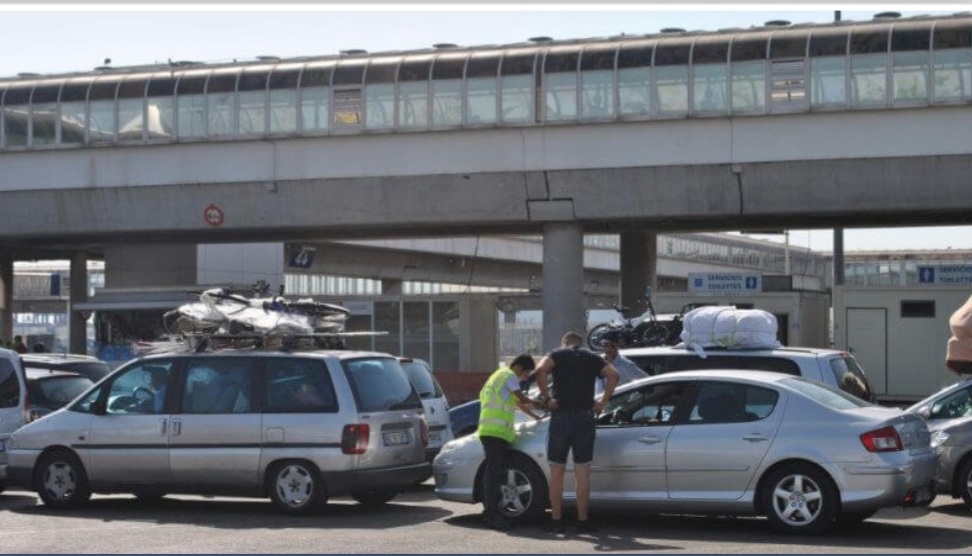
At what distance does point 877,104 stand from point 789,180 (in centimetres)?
269

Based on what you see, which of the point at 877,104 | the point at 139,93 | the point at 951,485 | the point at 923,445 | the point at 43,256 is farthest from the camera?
the point at 43,256

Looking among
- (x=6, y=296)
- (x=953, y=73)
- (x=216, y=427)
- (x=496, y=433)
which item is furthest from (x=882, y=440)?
(x=6, y=296)

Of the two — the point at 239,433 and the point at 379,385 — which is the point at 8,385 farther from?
the point at 379,385

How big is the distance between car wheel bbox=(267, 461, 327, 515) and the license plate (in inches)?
28.2

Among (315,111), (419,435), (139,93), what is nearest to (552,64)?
(315,111)

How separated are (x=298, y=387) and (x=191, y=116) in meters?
27.1

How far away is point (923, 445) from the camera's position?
12.0 meters

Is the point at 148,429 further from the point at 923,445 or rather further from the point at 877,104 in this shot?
the point at 877,104

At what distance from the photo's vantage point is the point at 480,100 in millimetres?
A: 36906

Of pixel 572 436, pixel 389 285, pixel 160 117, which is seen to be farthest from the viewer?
pixel 389 285

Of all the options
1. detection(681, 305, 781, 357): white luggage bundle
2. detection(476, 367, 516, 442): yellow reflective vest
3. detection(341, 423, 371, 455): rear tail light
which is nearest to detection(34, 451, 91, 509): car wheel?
detection(341, 423, 371, 455): rear tail light

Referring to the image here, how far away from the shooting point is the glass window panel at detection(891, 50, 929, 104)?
3328 centimetres

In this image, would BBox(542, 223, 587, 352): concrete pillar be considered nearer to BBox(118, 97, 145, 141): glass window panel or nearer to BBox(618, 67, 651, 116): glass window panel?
BBox(618, 67, 651, 116): glass window panel

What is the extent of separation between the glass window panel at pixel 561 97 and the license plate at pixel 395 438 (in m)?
22.8
